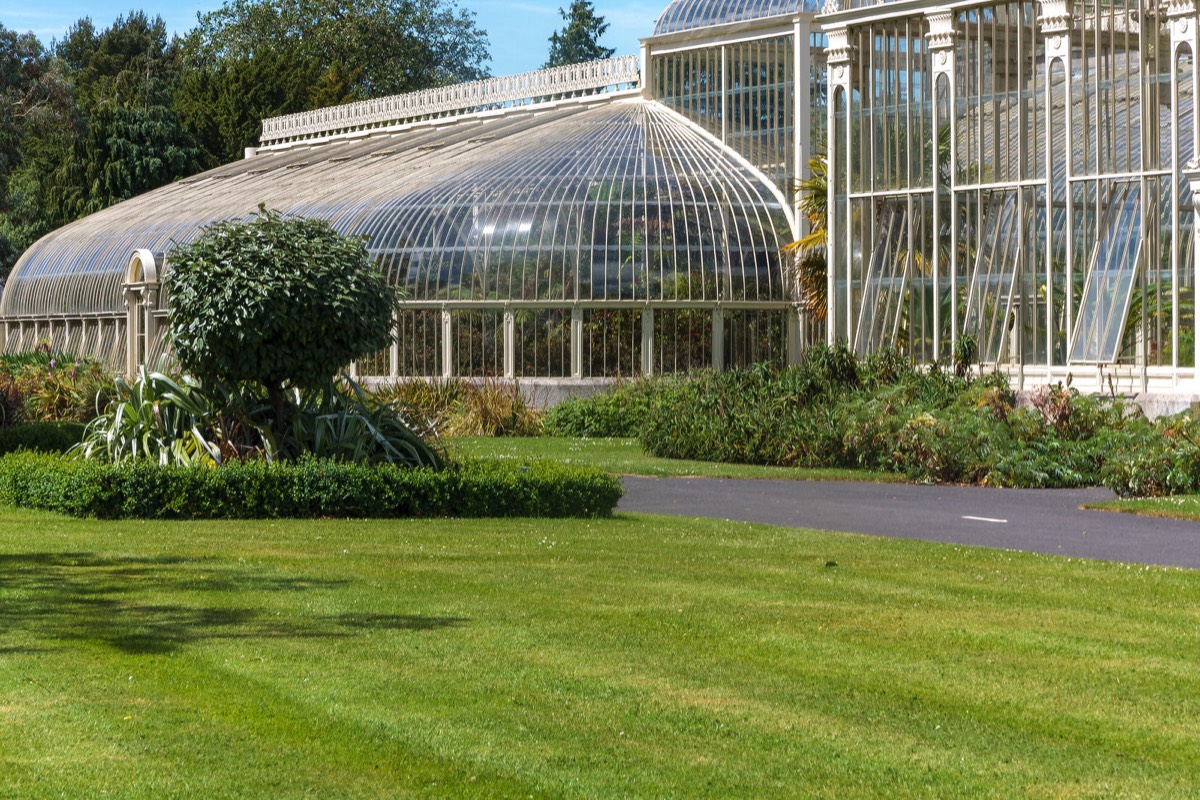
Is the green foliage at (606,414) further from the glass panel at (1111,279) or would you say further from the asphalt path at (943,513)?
the asphalt path at (943,513)

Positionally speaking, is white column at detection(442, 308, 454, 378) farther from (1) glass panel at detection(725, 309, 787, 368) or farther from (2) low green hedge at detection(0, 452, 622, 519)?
(2) low green hedge at detection(0, 452, 622, 519)

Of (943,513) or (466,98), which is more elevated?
(466,98)

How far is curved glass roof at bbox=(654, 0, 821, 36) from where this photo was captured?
36.4m

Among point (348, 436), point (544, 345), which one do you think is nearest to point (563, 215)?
point (544, 345)

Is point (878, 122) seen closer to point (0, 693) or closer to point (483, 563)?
point (483, 563)

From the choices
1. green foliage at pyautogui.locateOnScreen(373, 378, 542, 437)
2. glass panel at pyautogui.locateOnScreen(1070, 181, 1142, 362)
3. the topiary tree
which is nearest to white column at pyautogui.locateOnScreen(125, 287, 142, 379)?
green foliage at pyautogui.locateOnScreen(373, 378, 542, 437)

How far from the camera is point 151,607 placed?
402 inches

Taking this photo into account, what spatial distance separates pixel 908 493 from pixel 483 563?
28.6ft

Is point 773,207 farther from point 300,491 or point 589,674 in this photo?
point 589,674

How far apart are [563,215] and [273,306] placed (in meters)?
18.0

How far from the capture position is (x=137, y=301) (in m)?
32.6

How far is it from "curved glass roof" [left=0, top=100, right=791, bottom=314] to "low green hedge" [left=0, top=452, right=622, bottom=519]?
17182mm

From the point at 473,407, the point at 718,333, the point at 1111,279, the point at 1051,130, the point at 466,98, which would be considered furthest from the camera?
the point at 466,98

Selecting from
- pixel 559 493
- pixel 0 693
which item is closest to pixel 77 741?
pixel 0 693
